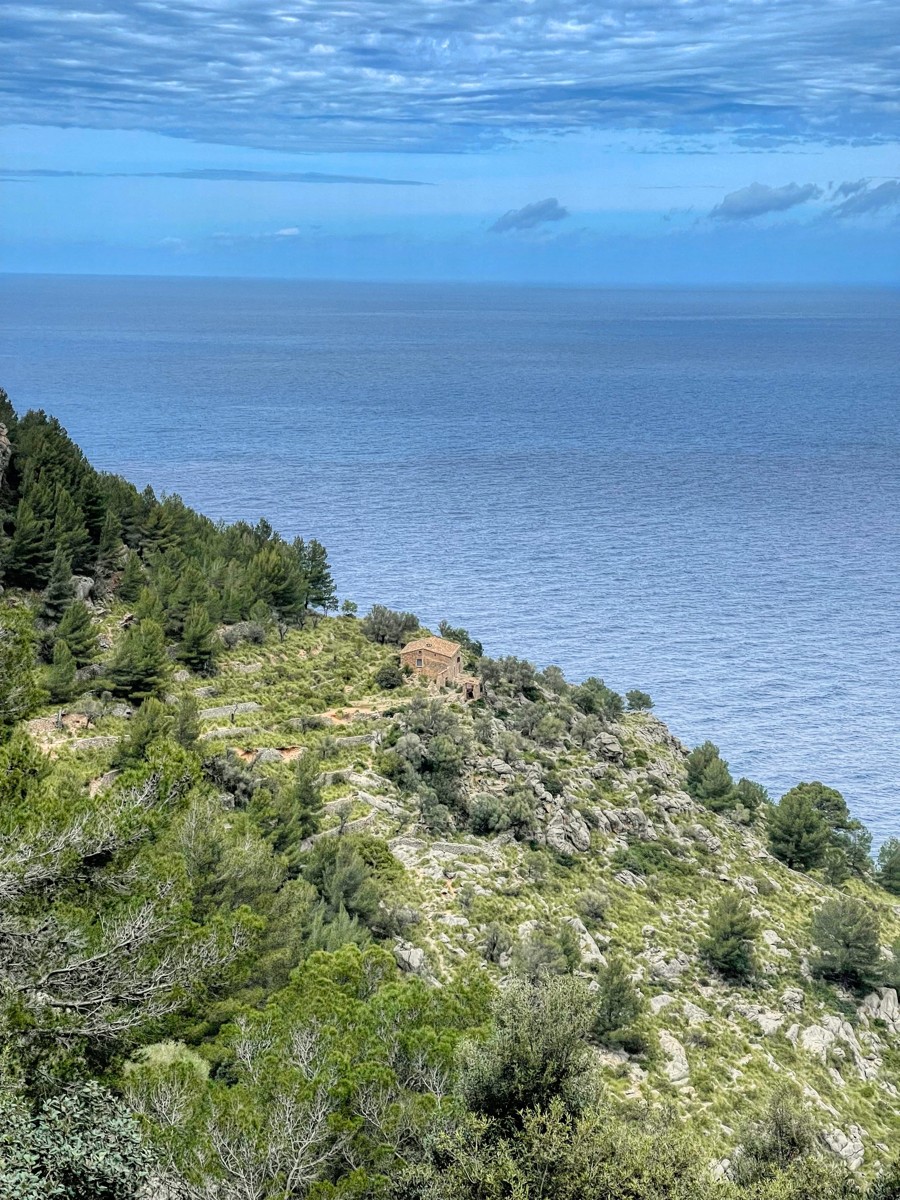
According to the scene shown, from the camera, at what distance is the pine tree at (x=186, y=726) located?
1289 inches

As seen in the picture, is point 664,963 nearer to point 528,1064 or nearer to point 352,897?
point 352,897

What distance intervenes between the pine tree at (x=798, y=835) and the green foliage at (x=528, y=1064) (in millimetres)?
32016

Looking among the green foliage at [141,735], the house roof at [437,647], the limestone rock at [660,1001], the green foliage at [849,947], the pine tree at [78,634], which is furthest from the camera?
the house roof at [437,647]

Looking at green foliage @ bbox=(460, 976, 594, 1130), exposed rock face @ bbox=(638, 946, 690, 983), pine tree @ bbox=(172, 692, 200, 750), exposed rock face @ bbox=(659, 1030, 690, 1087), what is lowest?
exposed rock face @ bbox=(659, 1030, 690, 1087)

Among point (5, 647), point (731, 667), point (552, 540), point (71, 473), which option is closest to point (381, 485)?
point (552, 540)

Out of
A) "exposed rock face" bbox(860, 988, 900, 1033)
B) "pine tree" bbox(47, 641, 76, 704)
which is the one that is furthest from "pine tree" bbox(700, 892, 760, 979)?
"pine tree" bbox(47, 641, 76, 704)

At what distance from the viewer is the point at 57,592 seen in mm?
42750

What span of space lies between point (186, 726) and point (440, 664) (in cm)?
1530

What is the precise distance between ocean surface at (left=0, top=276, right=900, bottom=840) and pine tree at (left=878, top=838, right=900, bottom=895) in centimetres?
482

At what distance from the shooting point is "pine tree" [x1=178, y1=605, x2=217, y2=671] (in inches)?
1663

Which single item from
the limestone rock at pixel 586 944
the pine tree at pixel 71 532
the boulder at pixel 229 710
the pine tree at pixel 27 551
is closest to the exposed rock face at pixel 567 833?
the limestone rock at pixel 586 944

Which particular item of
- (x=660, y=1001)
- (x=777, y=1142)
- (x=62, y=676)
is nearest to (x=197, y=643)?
(x=62, y=676)

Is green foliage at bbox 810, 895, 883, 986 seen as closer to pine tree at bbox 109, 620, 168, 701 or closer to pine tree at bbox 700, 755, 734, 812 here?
pine tree at bbox 700, 755, 734, 812

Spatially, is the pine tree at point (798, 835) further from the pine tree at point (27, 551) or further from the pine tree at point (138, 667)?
the pine tree at point (27, 551)
